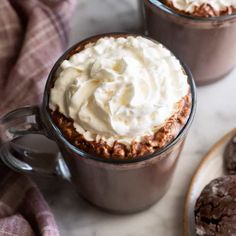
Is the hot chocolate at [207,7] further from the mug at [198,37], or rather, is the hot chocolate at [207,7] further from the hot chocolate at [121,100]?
the hot chocolate at [121,100]

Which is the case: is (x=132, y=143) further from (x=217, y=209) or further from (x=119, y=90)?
(x=217, y=209)

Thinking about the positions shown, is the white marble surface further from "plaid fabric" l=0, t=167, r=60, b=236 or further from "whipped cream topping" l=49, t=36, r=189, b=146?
"whipped cream topping" l=49, t=36, r=189, b=146

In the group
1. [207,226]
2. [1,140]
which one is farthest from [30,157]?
[207,226]

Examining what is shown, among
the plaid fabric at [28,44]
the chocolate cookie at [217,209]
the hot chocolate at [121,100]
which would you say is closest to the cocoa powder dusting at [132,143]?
the hot chocolate at [121,100]

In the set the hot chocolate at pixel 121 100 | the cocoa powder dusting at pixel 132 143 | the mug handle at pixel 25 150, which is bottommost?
the mug handle at pixel 25 150

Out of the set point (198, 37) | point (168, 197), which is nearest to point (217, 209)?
point (168, 197)
